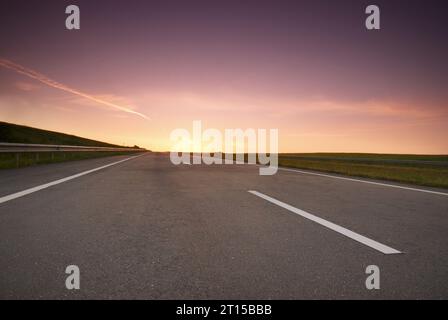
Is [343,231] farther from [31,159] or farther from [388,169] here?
[388,169]

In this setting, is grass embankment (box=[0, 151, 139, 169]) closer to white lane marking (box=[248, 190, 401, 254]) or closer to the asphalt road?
the asphalt road

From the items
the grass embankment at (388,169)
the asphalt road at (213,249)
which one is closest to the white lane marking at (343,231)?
the asphalt road at (213,249)

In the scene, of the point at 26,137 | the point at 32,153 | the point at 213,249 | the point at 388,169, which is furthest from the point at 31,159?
the point at 26,137

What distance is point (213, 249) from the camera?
10.8 ft

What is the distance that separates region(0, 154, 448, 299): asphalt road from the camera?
2.44 meters

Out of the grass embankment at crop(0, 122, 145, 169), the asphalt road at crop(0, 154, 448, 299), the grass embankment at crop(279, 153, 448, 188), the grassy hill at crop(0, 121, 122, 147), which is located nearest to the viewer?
the asphalt road at crop(0, 154, 448, 299)

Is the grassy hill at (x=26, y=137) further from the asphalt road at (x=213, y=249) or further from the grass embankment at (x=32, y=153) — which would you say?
the asphalt road at (x=213, y=249)

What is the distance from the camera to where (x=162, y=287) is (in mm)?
2443

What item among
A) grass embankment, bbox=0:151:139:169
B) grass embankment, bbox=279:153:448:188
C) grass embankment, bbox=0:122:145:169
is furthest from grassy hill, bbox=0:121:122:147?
grass embankment, bbox=279:153:448:188

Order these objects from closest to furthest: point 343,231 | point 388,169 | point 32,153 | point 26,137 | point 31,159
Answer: point 343,231 → point 31,159 → point 388,169 → point 32,153 → point 26,137

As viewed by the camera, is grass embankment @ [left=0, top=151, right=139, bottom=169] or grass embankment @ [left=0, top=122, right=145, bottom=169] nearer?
grass embankment @ [left=0, top=151, right=139, bottom=169]

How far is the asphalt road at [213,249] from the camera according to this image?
244 centimetres

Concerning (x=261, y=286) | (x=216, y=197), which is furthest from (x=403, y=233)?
(x=216, y=197)
